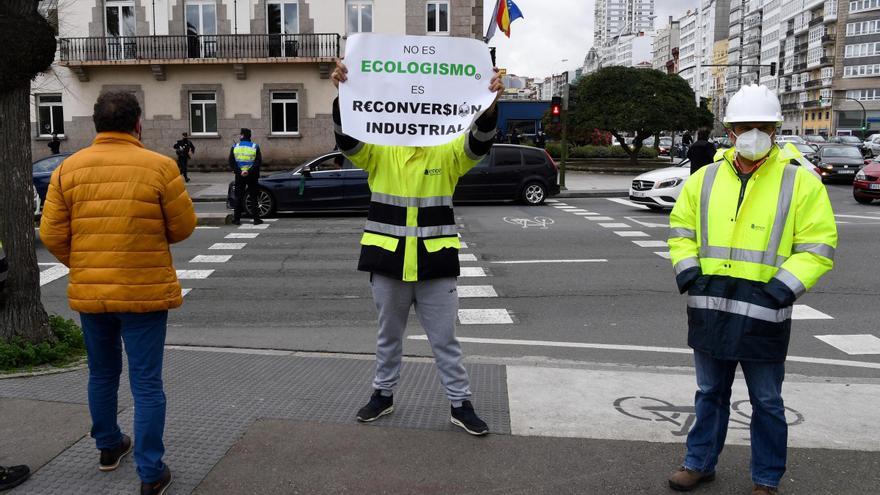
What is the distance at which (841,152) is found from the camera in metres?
30.0

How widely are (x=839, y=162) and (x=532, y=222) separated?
17663 millimetres

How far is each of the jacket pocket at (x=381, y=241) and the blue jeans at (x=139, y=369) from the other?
1.16m

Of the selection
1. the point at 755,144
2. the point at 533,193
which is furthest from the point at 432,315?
the point at 533,193

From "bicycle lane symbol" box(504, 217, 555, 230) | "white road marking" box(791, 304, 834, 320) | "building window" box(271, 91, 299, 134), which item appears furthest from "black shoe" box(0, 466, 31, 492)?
"building window" box(271, 91, 299, 134)

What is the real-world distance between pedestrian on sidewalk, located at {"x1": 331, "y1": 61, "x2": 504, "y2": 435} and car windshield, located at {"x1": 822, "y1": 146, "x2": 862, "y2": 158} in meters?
29.1

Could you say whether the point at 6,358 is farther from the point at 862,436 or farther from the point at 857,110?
the point at 857,110

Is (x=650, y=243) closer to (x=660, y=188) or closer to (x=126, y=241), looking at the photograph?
(x=660, y=188)

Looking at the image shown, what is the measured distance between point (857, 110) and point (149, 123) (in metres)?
107

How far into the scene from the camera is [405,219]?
14.5 ft

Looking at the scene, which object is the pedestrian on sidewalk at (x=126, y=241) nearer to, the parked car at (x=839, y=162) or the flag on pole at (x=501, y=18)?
the flag on pole at (x=501, y=18)

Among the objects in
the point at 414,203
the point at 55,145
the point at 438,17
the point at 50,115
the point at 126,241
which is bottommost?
the point at 126,241

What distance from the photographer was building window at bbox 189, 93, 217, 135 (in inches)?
1308

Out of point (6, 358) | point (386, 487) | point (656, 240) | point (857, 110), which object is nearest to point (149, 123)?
point (656, 240)

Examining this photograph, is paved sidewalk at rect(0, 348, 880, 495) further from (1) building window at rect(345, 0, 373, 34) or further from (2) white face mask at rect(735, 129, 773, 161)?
(1) building window at rect(345, 0, 373, 34)
